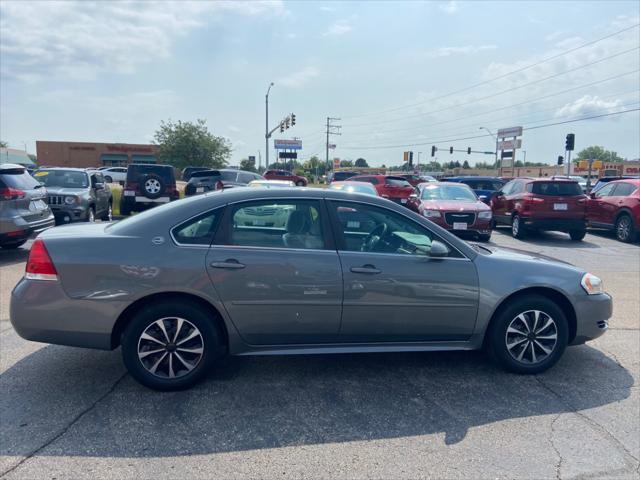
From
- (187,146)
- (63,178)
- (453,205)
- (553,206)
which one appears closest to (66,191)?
(63,178)

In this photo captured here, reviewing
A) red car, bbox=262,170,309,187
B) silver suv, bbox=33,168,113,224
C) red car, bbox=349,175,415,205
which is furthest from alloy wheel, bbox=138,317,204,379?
red car, bbox=262,170,309,187

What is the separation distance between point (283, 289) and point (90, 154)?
6885 centimetres

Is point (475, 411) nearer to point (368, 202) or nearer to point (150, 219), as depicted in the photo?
point (368, 202)

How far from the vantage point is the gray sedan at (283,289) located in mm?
3689

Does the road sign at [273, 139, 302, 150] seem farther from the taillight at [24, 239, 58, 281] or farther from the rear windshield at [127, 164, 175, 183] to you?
the taillight at [24, 239, 58, 281]

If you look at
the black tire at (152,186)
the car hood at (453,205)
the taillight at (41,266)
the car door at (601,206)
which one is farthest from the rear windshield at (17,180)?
the car door at (601,206)

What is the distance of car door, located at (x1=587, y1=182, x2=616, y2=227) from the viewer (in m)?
14.4

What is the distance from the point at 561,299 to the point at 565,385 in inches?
29.3

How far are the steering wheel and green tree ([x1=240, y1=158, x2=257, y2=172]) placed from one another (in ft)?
211

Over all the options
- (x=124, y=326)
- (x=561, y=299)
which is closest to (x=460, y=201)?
(x=561, y=299)

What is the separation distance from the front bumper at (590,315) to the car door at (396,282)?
3.40ft

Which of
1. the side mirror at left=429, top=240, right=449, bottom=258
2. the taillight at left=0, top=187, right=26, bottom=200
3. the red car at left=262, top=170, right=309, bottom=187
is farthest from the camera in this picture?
the red car at left=262, top=170, right=309, bottom=187

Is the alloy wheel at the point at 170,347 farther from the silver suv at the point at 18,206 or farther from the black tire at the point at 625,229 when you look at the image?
the black tire at the point at 625,229

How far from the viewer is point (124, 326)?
3.83m
